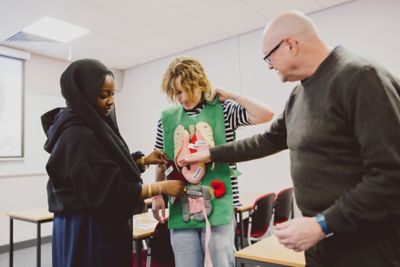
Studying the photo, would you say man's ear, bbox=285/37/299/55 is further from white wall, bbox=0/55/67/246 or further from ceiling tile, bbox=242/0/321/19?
white wall, bbox=0/55/67/246

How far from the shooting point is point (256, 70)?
14.0 feet

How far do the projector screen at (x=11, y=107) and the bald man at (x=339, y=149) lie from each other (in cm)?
445

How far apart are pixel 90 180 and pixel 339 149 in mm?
850

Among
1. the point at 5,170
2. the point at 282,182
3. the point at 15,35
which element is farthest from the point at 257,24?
the point at 5,170

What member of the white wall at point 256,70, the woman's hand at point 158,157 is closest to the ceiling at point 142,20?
the white wall at point 256,70

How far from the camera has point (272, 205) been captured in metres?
3.01

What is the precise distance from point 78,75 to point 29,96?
3.96 m

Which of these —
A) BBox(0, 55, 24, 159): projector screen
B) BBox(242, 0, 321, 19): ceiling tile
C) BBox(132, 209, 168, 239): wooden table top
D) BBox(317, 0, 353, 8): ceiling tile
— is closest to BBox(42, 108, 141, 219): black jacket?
BBox(132, 209, 168, 239): wooden table top

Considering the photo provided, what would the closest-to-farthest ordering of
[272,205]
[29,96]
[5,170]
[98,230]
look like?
[98,230] → [272,205] → [5,170] → [29,96]

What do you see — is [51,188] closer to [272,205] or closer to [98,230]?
[98,230]

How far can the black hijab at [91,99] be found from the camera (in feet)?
4.12

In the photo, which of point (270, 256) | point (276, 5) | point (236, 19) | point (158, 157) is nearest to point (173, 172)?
point (158, 157)

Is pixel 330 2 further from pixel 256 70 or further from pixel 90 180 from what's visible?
pixel 90 180

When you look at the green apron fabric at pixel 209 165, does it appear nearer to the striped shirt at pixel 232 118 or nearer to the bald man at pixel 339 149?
the striped shirt at pixel 232 118
